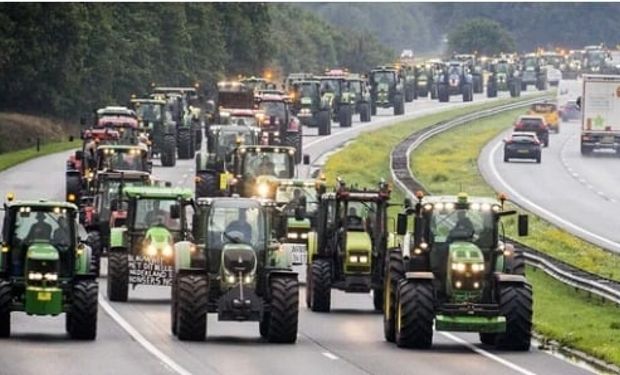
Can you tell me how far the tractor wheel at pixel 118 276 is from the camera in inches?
1829

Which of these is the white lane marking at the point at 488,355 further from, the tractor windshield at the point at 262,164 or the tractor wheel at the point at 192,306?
the tractor windshield at the point at 262,164

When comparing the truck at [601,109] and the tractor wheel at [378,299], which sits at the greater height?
the truck at [601,109]

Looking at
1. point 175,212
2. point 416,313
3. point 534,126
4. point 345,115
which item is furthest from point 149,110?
point 416,313

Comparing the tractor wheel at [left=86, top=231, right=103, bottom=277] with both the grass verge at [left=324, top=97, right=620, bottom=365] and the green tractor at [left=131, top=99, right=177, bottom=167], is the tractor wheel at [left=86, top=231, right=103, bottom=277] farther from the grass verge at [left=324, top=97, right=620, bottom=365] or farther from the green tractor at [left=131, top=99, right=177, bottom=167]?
the green tractor at [left=131, top=99, right=177, bottom=167]

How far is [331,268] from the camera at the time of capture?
45562 mm

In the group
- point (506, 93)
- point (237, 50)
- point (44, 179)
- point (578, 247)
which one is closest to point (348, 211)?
point (578, 247)

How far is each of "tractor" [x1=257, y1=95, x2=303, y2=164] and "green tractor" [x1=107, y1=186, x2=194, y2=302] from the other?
38817 millimetres

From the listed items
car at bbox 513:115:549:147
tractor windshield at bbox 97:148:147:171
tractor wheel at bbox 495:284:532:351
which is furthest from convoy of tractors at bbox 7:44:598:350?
car at bbox 513:115:549:147

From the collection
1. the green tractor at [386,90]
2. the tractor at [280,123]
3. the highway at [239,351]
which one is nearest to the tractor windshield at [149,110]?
the tractor at [280,123]

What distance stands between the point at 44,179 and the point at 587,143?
37366mm

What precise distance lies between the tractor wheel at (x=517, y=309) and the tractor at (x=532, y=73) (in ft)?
428

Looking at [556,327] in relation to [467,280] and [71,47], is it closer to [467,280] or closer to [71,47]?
[467,280]

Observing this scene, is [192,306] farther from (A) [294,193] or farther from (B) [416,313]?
(A) [294,193]

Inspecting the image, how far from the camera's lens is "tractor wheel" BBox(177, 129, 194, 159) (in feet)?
314
